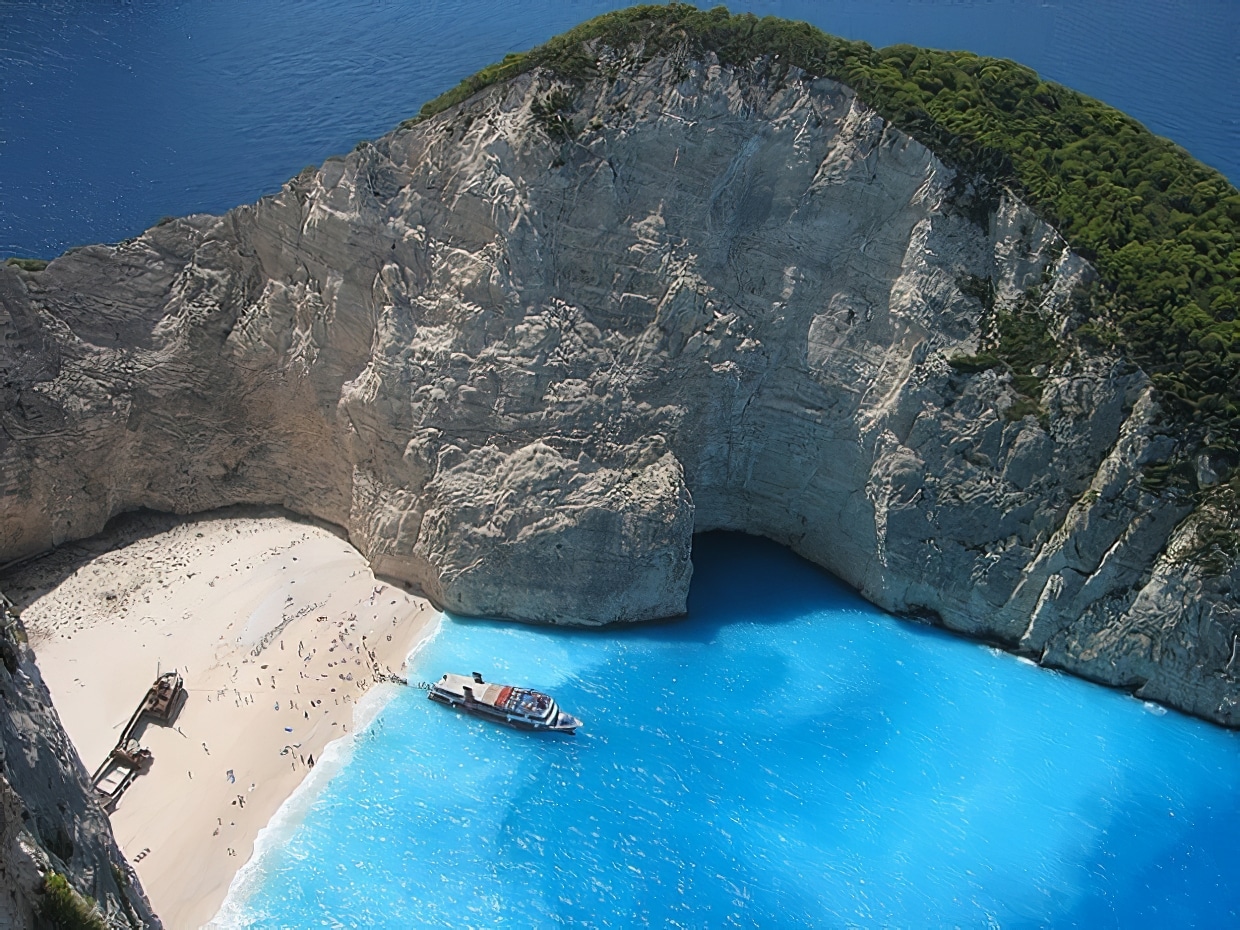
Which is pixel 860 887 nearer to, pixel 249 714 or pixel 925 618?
pixel 925 618

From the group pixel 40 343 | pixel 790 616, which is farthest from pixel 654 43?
pixel 40 343

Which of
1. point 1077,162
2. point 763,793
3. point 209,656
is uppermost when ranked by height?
point 1077,162

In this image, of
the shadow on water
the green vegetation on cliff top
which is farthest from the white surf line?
the green vegetation on cliff top

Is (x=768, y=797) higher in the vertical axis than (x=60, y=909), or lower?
lower

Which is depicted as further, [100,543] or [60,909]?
[100,543]

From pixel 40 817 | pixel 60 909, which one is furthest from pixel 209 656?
pixel 60 909

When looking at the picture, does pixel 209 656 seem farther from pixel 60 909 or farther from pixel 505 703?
pixel 60 909

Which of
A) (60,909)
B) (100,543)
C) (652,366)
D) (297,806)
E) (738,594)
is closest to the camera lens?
(60,909)
